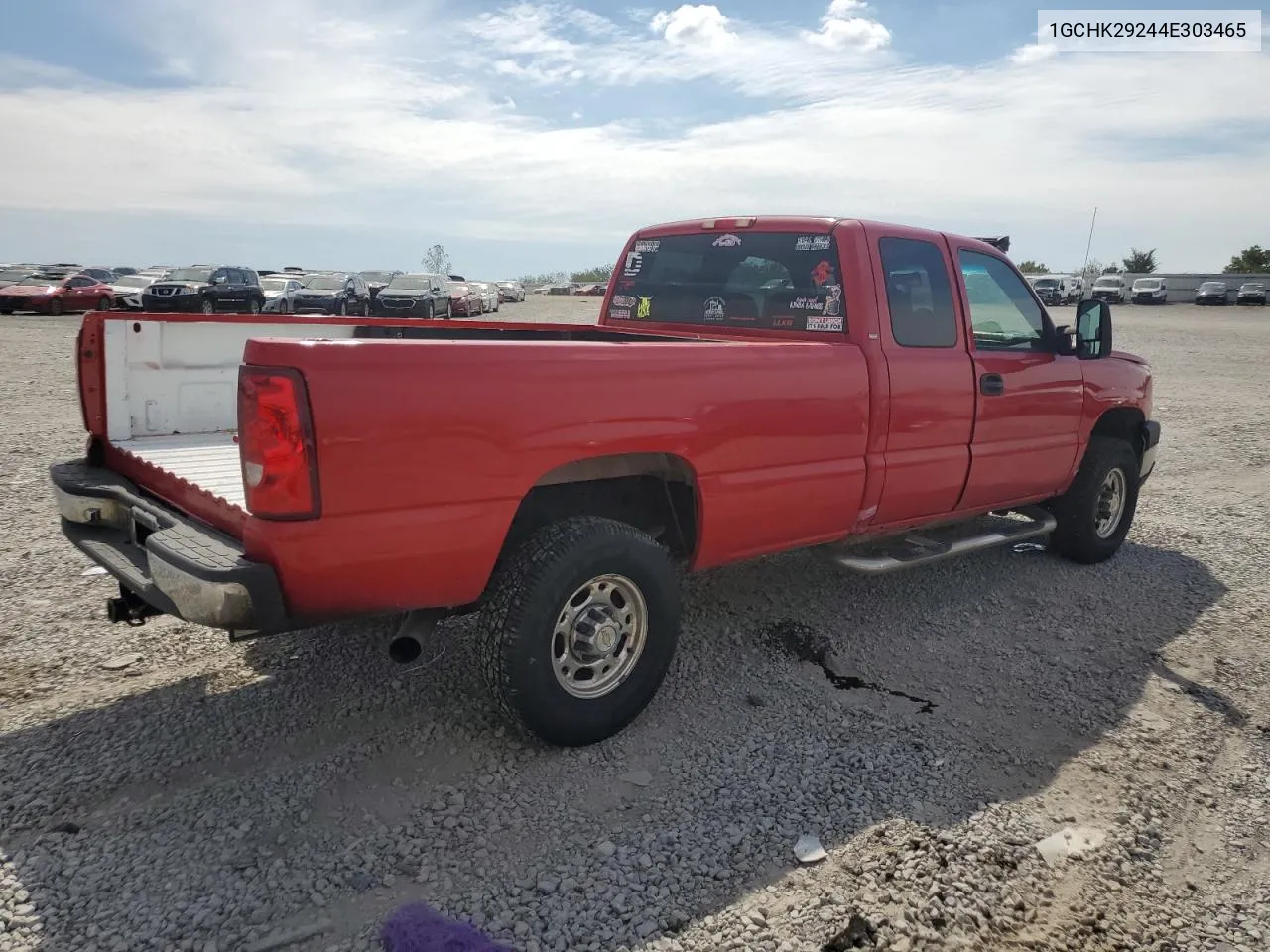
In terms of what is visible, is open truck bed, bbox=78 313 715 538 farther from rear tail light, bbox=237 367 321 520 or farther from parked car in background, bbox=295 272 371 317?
parked car in background, bbox=295 272 371 317

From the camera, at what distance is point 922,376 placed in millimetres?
4438

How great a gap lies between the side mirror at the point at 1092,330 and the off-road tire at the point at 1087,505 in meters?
0.74

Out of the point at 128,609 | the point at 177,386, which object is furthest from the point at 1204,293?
the point at 128,609

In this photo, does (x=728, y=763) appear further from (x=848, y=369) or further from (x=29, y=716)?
(x=29, y=716)

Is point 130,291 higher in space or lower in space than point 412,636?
higher

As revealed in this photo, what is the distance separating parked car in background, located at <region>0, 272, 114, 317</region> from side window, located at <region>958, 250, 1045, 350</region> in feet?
96.0

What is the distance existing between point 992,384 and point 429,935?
3754 mm

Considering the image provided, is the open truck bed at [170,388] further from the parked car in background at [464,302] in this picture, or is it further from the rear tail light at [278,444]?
the parked car in background at [464,302]

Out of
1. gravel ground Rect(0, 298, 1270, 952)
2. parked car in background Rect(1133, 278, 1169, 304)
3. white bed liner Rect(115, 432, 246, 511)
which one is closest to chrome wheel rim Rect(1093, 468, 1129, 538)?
gravel ground Rect(0, 298, 1270, 952)

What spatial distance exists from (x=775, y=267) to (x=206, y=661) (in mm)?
3196

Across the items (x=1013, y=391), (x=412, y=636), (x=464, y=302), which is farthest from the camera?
(x=464, y=302)

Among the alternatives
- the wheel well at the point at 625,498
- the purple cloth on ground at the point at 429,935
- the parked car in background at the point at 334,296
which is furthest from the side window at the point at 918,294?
the parked car in background at the point at 334,296

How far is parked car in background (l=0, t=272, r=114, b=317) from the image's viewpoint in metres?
28.7

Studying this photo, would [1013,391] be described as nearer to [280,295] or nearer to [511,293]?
[280,295]
